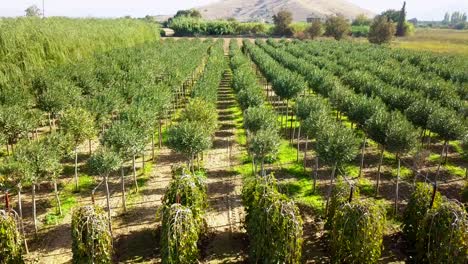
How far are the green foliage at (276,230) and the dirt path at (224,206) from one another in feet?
7.99

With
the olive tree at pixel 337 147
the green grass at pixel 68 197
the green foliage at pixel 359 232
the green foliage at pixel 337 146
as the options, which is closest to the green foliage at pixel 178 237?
the green foliage at pixel 359 232

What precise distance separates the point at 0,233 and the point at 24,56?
1044 inches

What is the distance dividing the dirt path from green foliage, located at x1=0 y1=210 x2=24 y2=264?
7.78 meters

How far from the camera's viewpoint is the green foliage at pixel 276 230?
14734mm

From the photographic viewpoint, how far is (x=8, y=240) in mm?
14586

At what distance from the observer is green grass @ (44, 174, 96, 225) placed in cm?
2073

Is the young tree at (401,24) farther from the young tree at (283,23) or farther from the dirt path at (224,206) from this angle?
the dirt path at (224,206)

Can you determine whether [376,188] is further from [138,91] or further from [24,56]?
[24,56]

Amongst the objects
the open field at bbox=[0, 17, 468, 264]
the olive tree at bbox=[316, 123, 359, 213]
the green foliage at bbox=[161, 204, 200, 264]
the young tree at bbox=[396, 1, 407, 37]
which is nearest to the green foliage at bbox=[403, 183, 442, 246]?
the open field at bbox=[0, 17, 468, 264]

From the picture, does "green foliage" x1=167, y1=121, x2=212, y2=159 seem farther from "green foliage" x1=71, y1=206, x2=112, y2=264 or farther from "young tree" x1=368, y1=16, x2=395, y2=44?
"young tree" x1=368, y1=16, x2=395, y2=44

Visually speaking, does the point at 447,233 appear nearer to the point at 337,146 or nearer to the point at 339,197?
the point at 339,197

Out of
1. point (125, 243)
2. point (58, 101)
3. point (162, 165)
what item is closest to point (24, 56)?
point (58, 101)

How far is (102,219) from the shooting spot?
14.7 m

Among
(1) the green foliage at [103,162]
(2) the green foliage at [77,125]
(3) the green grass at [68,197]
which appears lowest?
(3) the green grass at [68,197]
